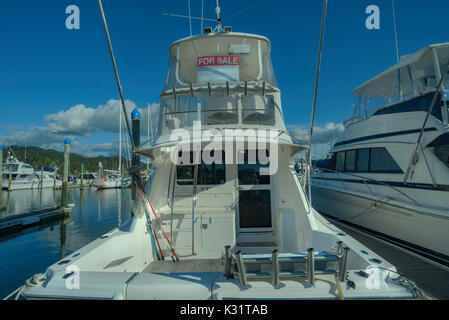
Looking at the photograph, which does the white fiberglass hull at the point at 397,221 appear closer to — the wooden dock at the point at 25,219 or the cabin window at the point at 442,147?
the cabin window at the point at 442,147

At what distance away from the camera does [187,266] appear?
4008 millimetres

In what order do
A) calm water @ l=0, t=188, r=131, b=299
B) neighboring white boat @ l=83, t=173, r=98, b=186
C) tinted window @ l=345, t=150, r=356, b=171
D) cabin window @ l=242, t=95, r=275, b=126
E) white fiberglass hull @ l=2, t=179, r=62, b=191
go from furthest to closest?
1. neighboring white boat @ l=83, t=173, r=98, b=186
2. white fiberglass hull @ l=2, t=179, r=62, b=191
3. tinted window @ l=345, t=150, r=356, b=171
4. calm water @ l=0, t=188, r=131, b=299
5. cabin window @ l=242, t=95, r=275, b=126

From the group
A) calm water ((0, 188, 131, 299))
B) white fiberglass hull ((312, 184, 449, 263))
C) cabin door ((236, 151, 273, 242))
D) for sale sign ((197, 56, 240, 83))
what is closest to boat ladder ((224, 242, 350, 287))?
cabin door ((236, 151, 273, 242))

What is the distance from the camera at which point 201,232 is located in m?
4.34

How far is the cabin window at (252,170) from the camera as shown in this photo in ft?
16.5

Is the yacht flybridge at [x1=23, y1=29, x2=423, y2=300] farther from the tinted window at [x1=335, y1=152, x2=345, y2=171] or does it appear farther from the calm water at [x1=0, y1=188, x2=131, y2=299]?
the tinted window at [x1=335, y1=152, x2=345, y2=171]

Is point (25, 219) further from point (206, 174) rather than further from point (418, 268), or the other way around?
point (418, 268)

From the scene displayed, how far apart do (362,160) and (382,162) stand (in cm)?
95

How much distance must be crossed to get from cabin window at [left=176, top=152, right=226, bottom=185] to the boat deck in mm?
1494

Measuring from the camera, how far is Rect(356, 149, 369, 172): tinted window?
27.6 feet

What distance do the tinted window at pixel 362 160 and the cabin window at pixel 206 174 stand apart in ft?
19.1

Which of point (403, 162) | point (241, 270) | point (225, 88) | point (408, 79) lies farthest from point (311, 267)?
point (408, 79)

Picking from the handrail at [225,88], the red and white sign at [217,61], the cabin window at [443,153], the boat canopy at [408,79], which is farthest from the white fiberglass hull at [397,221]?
the red and white sign at [217,61]
